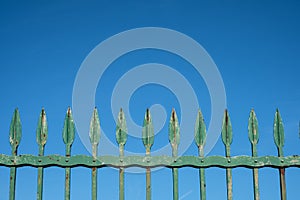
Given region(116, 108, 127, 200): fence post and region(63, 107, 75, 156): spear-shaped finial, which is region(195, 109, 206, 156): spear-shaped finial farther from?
region(63, 107, 75, 156): spear-shaped finial

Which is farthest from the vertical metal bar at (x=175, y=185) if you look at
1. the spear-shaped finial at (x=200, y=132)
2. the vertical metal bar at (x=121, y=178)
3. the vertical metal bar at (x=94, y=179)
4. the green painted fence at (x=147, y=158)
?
the vertical metal bar at (x=94, y=179)

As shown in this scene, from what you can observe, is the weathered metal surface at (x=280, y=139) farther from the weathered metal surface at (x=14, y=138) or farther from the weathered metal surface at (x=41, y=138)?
the weathered metal surface at (x=14, y=138)

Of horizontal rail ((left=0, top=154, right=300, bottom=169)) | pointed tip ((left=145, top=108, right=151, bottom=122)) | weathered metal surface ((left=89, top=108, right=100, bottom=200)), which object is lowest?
horizontal rail ((left=0, top=154, right=300, bottom=169))

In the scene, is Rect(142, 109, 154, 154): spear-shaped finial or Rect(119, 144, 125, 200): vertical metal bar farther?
Rect(142, 109, 154, 154): spear-shaped finial

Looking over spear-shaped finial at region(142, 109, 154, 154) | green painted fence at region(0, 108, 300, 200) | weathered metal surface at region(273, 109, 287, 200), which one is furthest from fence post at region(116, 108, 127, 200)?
weathered metal surface at region(273, 109, 287, 200)

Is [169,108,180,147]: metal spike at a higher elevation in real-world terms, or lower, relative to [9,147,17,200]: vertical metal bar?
higher

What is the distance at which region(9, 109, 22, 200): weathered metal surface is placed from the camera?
3.79 m

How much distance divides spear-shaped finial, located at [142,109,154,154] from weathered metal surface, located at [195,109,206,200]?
40 centimetres

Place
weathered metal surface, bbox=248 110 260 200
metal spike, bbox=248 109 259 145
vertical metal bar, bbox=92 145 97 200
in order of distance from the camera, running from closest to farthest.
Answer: vertical metal bar, bbox=92 145 97 200 < weathered metal surface, bbox=248 110 260 200 < metal spike, bbox=248 109 259 145

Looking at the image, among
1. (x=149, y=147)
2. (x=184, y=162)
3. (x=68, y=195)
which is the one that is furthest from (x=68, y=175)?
(x=184, y=162)

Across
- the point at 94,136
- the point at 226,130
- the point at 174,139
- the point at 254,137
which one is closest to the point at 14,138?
the point at 94,136

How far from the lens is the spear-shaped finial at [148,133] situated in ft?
12.7

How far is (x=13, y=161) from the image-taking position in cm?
384

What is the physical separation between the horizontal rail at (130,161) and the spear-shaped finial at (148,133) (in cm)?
12
